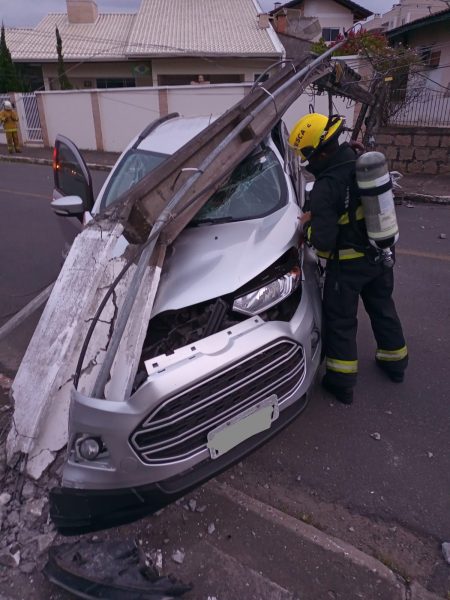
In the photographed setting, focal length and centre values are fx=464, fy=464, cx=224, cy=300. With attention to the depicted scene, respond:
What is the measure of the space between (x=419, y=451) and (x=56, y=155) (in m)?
3.85

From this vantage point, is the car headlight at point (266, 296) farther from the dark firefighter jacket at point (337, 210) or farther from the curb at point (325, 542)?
the curb at point (325, 542)

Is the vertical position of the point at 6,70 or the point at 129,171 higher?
the point at 129,171

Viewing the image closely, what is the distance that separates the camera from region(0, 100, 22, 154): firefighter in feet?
48.7

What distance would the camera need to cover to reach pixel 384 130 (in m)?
9.93

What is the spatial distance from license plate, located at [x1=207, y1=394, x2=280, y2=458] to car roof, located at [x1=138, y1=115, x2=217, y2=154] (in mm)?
2288

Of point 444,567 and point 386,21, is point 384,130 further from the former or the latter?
point 386,21

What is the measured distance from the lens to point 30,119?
16.5 metres

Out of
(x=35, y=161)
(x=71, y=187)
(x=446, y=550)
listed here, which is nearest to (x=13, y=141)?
(x=35, y=161)

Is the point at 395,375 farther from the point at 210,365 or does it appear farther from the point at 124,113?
the point at 124,113

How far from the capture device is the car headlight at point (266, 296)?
97.7 inches

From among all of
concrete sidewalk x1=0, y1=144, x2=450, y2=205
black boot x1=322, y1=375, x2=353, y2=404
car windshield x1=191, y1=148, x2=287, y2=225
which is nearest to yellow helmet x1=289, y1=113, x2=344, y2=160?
car windshield x1=191, y1=148, x2=287, y2=225

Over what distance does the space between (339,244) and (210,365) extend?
137 cm

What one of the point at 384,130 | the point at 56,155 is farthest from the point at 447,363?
the point at 384,130

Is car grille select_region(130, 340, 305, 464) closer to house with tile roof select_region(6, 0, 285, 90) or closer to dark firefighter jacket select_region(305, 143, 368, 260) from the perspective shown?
dark firefighter jacket select_region(305, 143, 368, 260)
